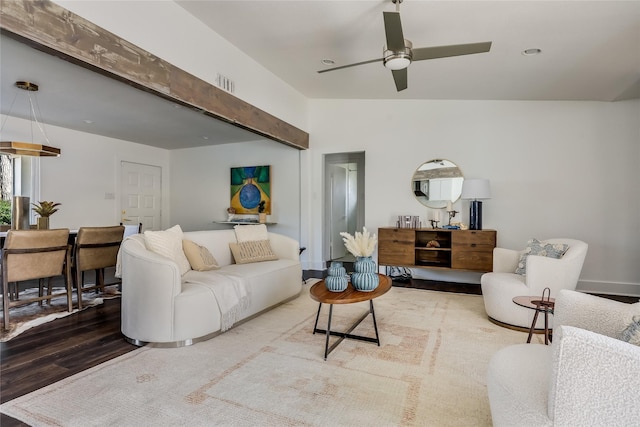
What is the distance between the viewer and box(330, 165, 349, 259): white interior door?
Answer: 6.71 m

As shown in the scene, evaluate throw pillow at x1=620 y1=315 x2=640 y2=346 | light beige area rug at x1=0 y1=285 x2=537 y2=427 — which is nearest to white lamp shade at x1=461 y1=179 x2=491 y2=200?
light beige area rug at x1=0 y1=285 x2=537 y2=427

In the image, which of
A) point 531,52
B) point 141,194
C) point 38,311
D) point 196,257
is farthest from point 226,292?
point 141,194

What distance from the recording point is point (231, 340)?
9.09ft

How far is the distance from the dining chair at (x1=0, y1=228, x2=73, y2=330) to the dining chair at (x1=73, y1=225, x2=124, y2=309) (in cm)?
19

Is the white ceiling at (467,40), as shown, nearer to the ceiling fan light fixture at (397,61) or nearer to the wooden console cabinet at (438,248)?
the ceiling fan light fixture at (397,61)

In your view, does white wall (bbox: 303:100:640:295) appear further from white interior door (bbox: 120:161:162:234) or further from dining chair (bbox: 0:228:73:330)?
white interior door (bbox: 120:161:162:234)

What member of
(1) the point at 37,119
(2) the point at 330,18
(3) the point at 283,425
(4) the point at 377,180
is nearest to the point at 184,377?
(3) the point at 283,425

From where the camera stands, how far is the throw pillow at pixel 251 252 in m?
3.92

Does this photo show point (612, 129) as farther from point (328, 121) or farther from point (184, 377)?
point (184, 377)

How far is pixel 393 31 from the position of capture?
2.44 metres

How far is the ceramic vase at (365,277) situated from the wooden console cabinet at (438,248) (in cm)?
234

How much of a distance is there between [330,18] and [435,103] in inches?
109

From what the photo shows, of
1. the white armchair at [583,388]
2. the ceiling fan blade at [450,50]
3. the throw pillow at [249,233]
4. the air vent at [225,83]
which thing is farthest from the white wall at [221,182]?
the white armchair at [583,388]

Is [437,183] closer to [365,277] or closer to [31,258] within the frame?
[365,277]
